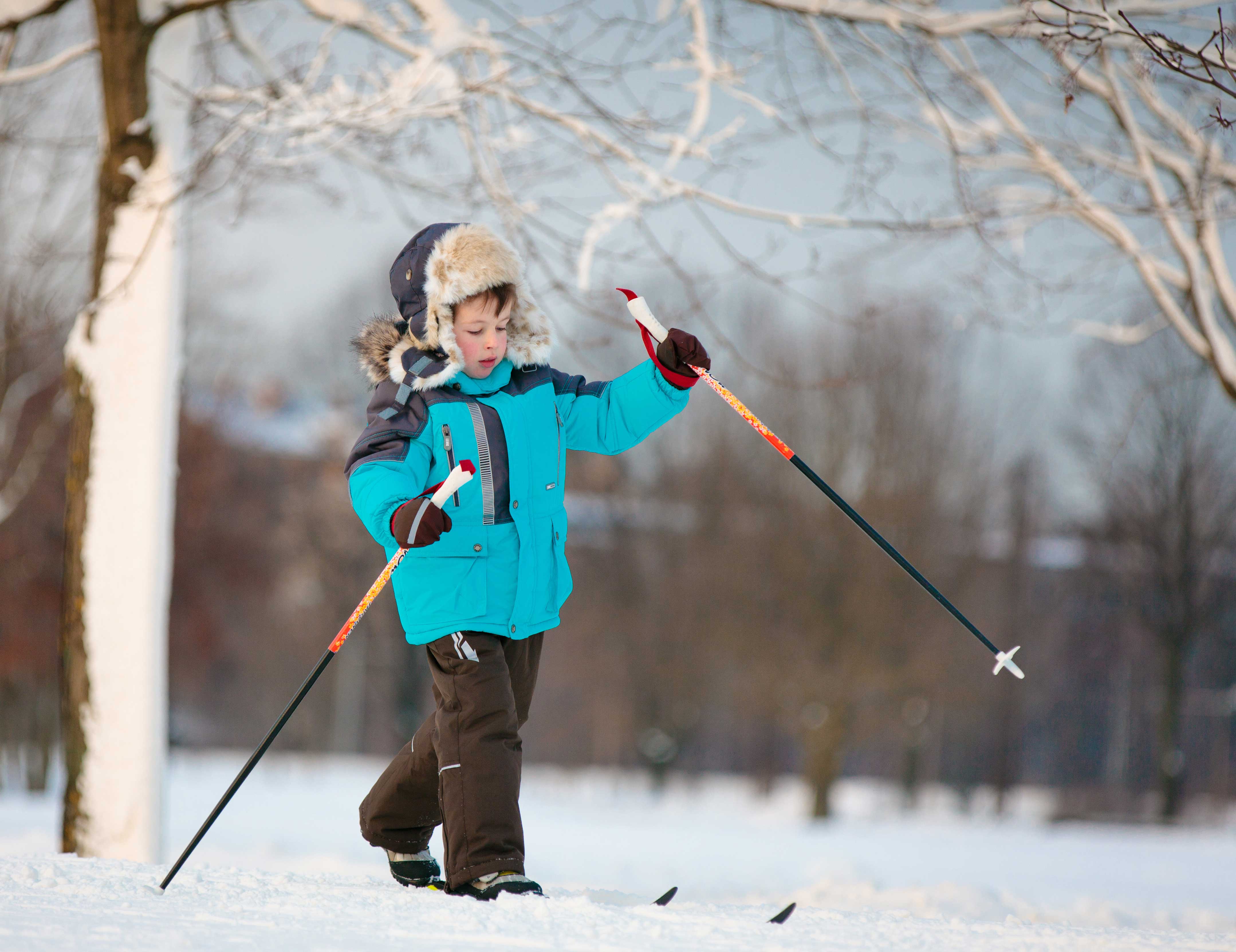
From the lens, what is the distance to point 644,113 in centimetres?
504

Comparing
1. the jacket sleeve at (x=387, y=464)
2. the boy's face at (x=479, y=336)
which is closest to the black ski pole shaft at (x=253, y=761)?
the jacket sleeve at (x=387, y=464)

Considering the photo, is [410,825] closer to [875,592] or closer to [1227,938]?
[1227,938]

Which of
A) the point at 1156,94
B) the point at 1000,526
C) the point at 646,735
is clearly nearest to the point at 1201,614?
the point at 1000,526

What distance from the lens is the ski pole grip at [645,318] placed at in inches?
116

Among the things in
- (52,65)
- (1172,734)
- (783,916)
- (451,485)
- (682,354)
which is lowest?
(1172,734)

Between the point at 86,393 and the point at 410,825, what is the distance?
2894 millimetres

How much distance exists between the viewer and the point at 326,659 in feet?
8.86

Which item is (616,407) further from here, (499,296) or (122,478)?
(122,478)

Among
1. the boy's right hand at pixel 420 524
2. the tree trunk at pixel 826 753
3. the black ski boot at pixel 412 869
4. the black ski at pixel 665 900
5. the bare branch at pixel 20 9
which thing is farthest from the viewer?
the tree trunk at pixel 826 753

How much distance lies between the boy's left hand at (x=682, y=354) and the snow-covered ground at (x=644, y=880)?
137cm

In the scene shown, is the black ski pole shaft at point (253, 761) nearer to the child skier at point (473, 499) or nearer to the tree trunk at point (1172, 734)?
the child skier at point (473, 499)

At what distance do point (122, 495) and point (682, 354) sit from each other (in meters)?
3.06

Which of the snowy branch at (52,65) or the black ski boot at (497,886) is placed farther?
the snowy branch at (52,65)

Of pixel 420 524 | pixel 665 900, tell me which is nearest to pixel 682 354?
pixel 420 524
